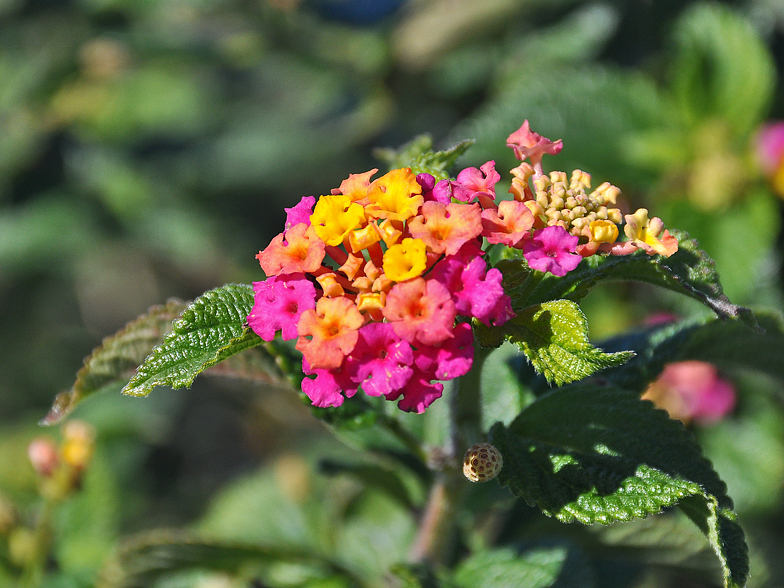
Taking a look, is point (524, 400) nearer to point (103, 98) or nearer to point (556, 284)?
point (556, 284)

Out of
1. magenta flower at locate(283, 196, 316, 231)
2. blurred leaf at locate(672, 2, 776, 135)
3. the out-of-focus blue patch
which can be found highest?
the out-of-focus blue patch

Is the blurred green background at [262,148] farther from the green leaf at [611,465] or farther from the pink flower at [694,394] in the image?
the green leaf at [611,465]

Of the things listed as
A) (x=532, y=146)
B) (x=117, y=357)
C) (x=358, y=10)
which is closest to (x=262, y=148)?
(x=358, y=10)

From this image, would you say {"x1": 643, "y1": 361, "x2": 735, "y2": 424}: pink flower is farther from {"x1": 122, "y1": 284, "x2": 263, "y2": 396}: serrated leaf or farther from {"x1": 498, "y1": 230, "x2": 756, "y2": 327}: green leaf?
{"x1": 122, "y1": 284, "x2": 263, "y2": 396}: serrated leaf

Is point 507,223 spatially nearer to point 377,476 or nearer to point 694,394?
point 377,476

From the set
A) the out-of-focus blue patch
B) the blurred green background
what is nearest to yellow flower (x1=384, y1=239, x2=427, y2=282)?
the blurred green background

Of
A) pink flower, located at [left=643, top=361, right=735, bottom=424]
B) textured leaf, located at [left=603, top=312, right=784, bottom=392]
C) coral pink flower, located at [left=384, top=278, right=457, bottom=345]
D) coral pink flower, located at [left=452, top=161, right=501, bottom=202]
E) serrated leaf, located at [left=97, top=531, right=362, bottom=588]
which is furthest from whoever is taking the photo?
pink flower, located at [left=643, top=361, right=735, bottom=424]

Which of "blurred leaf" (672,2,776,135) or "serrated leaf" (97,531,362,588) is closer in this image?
"serrated leaf" (97,531,362,588)
